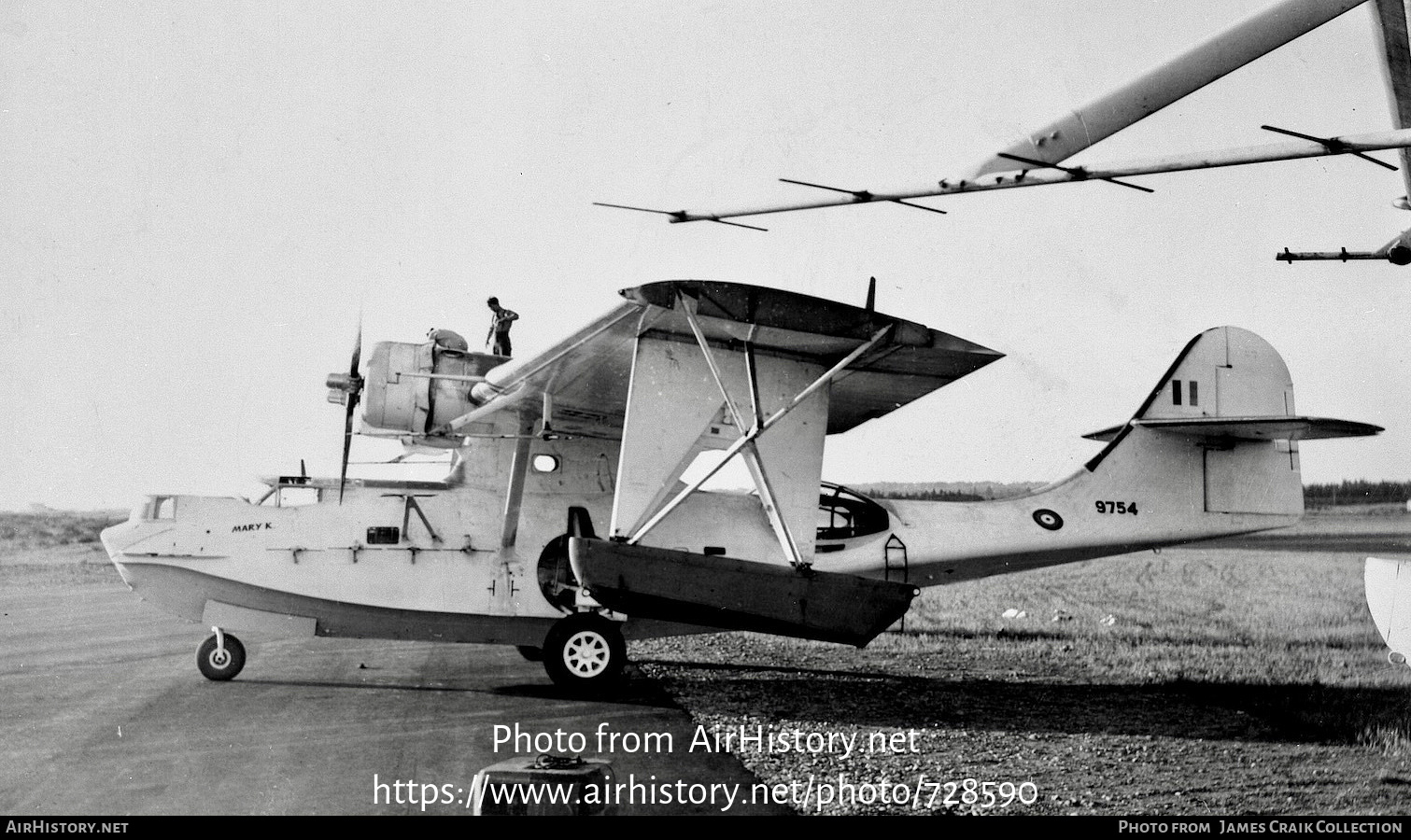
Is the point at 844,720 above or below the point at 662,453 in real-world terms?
below

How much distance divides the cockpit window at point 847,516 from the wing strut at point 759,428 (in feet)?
7.46

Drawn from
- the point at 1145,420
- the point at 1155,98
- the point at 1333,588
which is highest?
the point at 1155,98

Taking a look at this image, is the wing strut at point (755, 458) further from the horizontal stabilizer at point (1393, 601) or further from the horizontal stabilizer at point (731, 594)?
the horizontal stabilizer at point (1393, 601)

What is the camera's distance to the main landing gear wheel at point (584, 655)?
1005 centimetres

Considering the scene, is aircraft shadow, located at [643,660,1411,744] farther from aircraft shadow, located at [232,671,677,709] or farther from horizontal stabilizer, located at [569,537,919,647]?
horizontal stabilizer, located at [569,537,919,647]

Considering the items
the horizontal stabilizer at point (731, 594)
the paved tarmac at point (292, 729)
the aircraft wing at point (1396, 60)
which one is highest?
the aircraft wing at point (1396, 60)

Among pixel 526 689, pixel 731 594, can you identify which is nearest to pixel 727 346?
pixel 731 594

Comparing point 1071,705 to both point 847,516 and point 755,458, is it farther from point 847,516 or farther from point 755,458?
point 755,458

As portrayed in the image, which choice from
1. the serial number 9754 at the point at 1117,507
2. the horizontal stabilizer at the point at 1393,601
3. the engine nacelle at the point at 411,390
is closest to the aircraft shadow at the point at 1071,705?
the horizontal stabilizer at the point at 1393,601

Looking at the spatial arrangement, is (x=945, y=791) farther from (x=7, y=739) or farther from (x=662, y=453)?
(x=7, y=739)

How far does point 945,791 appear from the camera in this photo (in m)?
6.22

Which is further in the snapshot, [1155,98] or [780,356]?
[780,356]

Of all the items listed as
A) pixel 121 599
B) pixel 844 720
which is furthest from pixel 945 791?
pixel 121 599
